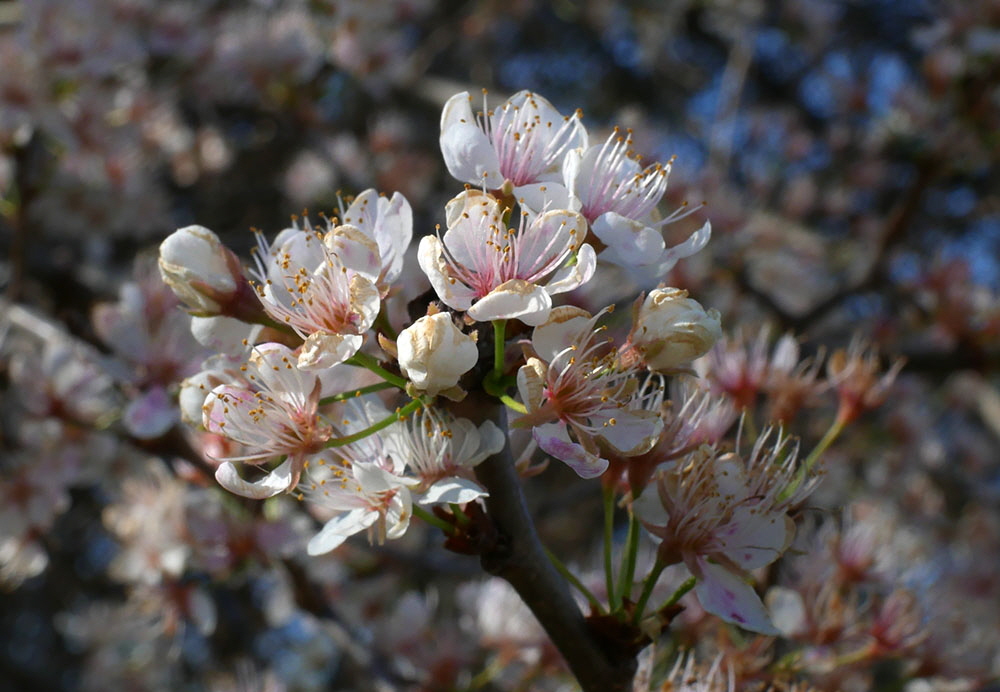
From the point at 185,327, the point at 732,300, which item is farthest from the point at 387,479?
the point at 732,300

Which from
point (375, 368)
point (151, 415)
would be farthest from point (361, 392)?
point (151, 415)

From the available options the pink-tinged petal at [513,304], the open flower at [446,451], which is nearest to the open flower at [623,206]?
the pink-tinged petal at [513,304]

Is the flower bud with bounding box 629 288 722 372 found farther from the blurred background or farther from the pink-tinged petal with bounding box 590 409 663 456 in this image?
the blurred background

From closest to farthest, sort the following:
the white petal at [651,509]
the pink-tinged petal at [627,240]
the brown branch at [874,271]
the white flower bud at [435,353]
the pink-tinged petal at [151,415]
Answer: the white flower bud at [435,353]
the pink-tinged petal at [627,240]
the white petal at [651,509]
the pink-tinged petal at [151,415]
the brown branch at [874,271]

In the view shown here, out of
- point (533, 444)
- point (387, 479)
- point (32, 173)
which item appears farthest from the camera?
point (32, 173)

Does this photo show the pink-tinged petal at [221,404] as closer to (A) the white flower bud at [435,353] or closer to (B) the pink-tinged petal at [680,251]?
(A) the white flower bud at [435,353]

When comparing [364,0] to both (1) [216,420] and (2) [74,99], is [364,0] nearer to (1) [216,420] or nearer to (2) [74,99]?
(2) [74,99]

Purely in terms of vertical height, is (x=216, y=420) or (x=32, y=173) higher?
(x=216, y=420)

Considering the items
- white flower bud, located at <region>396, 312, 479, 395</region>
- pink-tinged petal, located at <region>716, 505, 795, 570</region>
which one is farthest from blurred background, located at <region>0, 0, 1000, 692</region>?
white flower bud, located at <region>396, 312, 479, 395</region>
